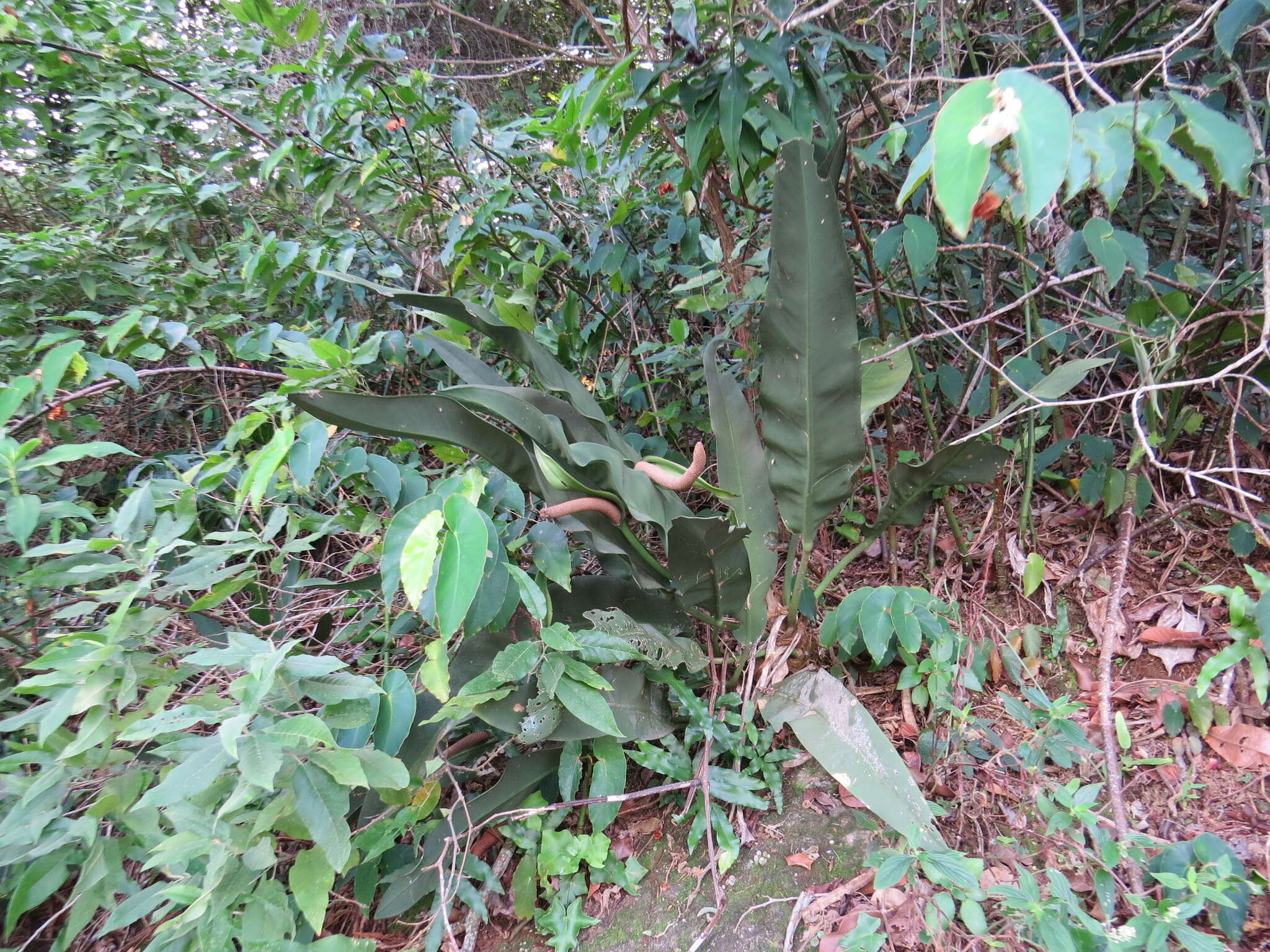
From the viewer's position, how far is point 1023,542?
129cm

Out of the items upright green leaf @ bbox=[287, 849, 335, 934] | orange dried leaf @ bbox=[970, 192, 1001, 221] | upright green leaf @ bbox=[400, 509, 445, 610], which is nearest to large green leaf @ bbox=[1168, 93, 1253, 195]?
orange dried leaf @ bbox=[970, 192, 1001, 221]

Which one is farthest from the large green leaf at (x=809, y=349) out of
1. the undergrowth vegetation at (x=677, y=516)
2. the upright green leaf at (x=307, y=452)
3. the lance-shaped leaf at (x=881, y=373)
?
the upright green leaf at (x=307, y=452)

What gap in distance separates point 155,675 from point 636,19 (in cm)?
167

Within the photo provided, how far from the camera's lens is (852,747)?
0.94m

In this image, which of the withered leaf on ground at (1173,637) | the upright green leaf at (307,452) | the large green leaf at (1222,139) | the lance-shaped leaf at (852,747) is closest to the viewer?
the large green leaf at (1222,139)

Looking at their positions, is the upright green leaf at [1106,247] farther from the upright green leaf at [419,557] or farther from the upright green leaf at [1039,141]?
the upright green leaf at [419,557]

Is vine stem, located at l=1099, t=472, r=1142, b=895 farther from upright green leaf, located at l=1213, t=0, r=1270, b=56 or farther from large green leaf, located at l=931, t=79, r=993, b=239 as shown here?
large green leaf, located at l=931, t=79, r=993, b=239

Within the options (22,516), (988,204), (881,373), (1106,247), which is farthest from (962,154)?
(22,516)

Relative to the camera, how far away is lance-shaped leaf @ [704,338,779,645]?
1182 millimetres

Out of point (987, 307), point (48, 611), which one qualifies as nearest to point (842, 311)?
point (987, 307)

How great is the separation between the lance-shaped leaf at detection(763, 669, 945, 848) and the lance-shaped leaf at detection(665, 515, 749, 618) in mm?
182

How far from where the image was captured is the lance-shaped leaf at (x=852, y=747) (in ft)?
2.80

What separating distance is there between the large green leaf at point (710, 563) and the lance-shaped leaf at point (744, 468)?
89 millimetres

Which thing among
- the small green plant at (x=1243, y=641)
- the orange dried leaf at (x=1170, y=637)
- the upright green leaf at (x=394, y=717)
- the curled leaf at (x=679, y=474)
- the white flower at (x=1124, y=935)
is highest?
the curled leaf at (x=679, y=474)
